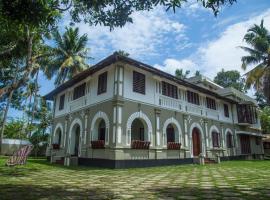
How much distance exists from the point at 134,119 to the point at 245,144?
648 inches

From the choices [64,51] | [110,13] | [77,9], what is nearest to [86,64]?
[64,51]

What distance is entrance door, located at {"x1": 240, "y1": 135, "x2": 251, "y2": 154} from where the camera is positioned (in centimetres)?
2430

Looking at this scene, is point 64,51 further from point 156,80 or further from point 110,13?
point 110,13

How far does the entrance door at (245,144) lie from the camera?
79.7 ft

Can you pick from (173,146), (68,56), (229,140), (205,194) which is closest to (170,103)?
(173,146)

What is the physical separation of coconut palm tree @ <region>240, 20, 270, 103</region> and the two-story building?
3604mm

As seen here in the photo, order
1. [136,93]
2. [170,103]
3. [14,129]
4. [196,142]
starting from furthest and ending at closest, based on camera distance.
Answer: [14,129]
[196,142]
[170,103]
[136,93]

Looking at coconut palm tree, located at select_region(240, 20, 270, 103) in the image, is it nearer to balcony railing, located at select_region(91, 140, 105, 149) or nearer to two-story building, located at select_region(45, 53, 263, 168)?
two-story building, located at select_region(45, 53, 263, 168)

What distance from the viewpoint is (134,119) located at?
13.9m

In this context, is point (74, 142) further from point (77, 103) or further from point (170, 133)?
point (170, 133)

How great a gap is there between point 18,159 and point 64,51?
16.5m

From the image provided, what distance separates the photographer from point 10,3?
464 cm

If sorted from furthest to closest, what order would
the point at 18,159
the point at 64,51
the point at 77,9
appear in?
the point at 64,51 → the point at 18,159 → the point at 77,9

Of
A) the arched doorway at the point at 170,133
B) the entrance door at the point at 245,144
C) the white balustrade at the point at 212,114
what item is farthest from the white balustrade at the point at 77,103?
the entrance door at the point at 245,144
